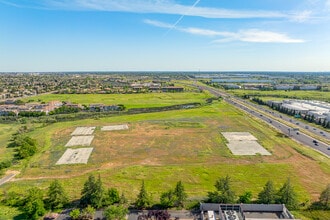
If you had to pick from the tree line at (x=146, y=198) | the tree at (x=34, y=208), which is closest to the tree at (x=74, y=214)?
the tree line at (x=146, y=198)

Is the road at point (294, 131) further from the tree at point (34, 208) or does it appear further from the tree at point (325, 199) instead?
the tree at point (34, 208)

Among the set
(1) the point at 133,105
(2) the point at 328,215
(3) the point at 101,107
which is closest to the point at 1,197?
(2) the point at 328,215

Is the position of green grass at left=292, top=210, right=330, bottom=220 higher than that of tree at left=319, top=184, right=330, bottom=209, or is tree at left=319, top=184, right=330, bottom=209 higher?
tree at left=319, top=184, right=330, bottom=209

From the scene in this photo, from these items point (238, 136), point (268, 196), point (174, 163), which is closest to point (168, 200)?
point (268, 196)

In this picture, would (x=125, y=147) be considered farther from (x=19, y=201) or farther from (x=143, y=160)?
(x=19, y=201)

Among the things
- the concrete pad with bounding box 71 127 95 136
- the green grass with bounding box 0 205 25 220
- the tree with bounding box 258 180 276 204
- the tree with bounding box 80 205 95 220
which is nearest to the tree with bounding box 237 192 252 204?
the tree with bounding box 258 180 276 204

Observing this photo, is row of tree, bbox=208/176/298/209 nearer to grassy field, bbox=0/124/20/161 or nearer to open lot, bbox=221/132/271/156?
open lot, bbox=221/132/271/156
